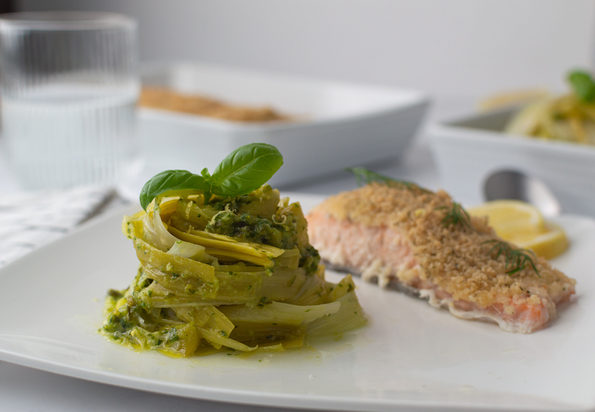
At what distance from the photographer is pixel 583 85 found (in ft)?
13.7

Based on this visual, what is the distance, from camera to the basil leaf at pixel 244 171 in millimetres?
2031

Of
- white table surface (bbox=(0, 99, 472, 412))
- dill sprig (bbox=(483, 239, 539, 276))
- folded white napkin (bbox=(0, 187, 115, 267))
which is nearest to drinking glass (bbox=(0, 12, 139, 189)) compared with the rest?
Answer: folded white napkin (bbox=(0, 187, 115, 267))

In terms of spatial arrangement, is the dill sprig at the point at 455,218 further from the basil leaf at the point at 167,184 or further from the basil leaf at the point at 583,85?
the basil leaf at the point at 583,85

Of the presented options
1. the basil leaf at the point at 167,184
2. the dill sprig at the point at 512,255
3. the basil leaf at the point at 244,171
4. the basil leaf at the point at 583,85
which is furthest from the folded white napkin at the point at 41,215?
the basil leaf at the point at 583,85

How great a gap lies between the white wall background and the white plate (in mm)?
5996

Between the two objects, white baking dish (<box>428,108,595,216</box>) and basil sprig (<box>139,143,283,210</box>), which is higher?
basil sprig (<box>139,143,283,210</box>)

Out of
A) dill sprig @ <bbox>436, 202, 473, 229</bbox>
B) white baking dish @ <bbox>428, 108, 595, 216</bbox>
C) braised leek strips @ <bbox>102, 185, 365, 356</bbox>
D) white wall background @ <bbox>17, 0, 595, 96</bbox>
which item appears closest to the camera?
braised leek strips @ <bbox>102, 185, 365, 356</bbox>

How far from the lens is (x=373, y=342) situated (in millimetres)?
2025

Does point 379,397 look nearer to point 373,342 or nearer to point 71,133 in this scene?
point 373,342

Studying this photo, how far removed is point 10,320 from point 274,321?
744 millimetres

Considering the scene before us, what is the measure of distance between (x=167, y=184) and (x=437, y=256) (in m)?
0.92

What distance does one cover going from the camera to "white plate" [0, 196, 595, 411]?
1640 mm

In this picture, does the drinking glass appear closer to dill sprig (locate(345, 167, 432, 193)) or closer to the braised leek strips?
dill sprig (locate(345, 167, 432, 193))

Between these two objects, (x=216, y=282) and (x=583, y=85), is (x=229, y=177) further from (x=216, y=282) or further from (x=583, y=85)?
(x=583, y=85)
